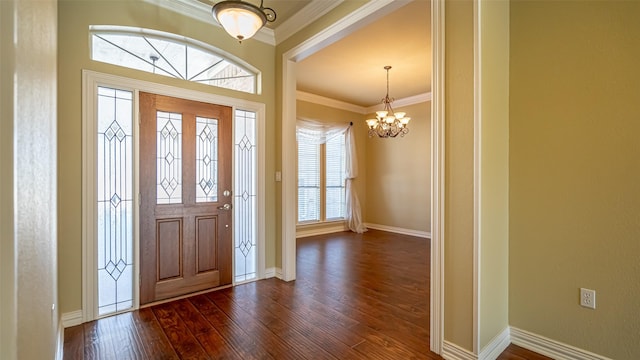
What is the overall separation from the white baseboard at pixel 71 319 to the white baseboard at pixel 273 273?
180 cm

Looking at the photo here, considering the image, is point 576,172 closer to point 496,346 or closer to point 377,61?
point 496,346

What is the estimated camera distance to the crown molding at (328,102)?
6304mm

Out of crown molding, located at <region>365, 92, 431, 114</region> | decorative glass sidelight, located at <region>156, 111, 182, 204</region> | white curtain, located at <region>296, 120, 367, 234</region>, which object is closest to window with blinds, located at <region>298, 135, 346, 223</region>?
white curtain, located at <region>296, 120, 367, 234</region>

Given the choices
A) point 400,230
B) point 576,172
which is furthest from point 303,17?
point 400,230

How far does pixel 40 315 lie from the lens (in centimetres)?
110

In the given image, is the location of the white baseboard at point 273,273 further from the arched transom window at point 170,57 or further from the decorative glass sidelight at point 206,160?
the arched transom window at point 170,57

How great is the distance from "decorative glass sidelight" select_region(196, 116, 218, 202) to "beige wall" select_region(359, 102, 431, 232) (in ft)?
14.9

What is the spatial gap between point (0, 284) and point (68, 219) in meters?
2.38

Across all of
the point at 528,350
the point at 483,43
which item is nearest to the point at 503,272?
the point at 528,350

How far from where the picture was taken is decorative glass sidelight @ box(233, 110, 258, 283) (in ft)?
11.5

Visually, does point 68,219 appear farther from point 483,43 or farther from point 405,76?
point 405,76

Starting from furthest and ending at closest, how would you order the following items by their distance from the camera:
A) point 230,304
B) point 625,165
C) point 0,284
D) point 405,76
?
point 405,76 < point 230,304 < point 625,165 < point 0,284

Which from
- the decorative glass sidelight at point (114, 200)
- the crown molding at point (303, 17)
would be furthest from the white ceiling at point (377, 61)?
the decorative glass sidelight at point (114, 200)

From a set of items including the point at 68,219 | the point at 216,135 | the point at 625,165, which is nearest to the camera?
the point at 625,165
